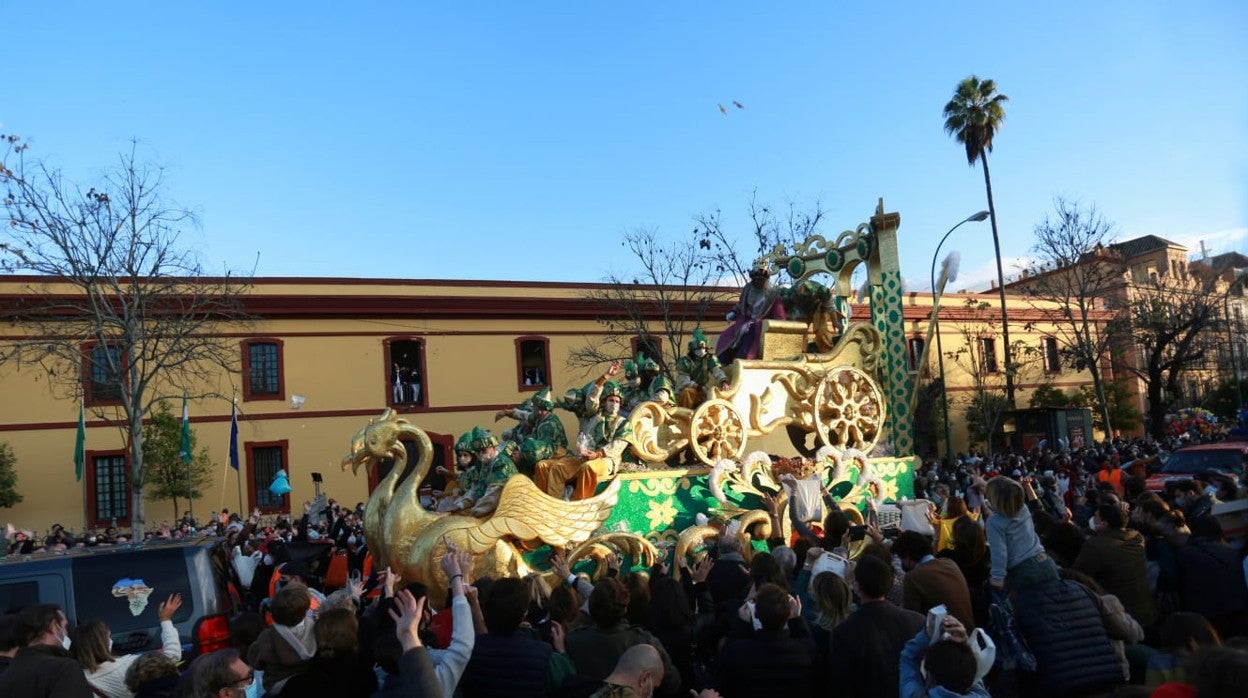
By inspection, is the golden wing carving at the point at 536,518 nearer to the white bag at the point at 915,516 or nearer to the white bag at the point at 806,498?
the white bag at the point at 806,498

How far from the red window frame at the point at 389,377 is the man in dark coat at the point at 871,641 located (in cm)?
2623

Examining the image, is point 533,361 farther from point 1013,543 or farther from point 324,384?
point 1013,543

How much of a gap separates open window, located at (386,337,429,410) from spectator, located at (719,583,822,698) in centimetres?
2638

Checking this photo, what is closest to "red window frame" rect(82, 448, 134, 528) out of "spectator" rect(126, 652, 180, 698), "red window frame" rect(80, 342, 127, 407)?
"red window frame" rect(80, 342, 127, 407)

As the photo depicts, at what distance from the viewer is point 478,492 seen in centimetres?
907

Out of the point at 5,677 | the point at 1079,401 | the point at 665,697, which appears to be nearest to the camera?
the point at 5,677

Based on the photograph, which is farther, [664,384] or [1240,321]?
[1240,321]

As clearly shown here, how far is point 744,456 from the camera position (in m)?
10.3

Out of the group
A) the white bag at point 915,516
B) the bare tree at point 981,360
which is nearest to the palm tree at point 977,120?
the bare tree at point 981,360

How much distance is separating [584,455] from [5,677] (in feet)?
18.4

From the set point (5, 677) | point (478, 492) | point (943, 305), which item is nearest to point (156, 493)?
point (478, 492)

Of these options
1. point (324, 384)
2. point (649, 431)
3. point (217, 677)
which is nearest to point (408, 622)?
point (217, 677)

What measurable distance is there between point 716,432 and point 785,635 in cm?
579

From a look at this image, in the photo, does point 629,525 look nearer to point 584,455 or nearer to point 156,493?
point 584,455
